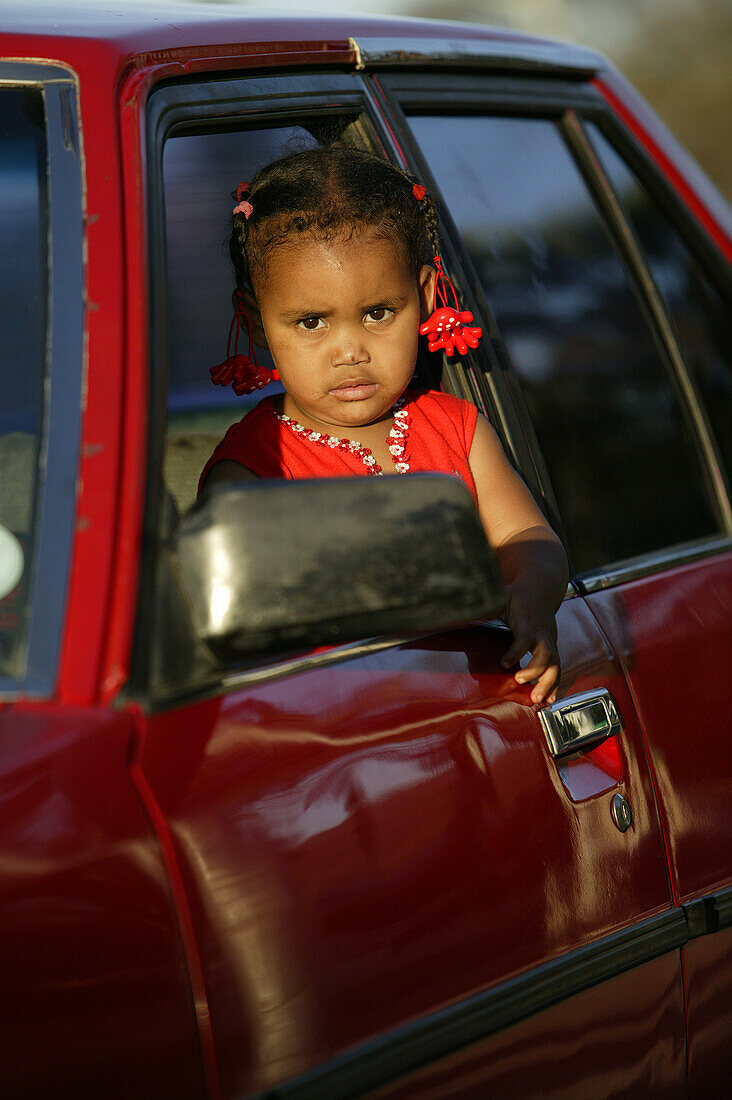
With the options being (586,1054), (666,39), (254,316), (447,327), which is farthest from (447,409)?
(666,39)

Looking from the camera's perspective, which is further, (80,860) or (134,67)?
(134,67)

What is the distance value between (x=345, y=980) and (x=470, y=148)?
150cm

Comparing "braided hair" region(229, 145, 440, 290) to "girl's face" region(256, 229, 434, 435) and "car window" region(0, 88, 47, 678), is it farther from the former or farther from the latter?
"car window" region(0, 88, 47, 678)

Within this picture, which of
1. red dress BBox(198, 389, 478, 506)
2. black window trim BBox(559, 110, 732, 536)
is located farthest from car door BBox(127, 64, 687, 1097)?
black window trim BBox(559, 110, 732, 536)

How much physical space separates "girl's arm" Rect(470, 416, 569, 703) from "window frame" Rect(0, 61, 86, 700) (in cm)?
62

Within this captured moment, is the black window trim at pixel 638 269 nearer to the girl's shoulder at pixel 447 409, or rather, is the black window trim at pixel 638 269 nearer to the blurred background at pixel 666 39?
the girl's shoulder at pixel 447 409

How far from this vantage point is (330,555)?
116 centimetres

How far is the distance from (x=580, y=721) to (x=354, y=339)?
0.67m

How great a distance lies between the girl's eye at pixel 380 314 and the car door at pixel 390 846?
0.30 meters

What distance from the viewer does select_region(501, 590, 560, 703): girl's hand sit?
1575mm

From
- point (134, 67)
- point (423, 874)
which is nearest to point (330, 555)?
point (423, 874)

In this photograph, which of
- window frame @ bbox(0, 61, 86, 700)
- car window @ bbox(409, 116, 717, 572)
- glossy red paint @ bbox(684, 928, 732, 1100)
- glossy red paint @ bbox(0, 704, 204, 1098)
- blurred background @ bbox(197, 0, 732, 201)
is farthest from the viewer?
blurred background @ bbox(197, 0, 732, 201)

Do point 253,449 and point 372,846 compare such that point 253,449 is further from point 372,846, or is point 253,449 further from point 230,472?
point 372,846

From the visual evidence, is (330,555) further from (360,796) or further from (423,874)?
(423,874)
